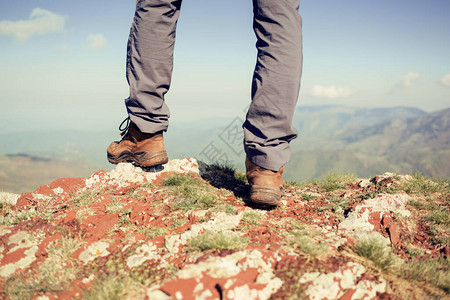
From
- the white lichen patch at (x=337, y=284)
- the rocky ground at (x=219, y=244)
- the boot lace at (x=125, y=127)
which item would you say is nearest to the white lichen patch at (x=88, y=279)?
the rocky ground at (x=219, y=244)

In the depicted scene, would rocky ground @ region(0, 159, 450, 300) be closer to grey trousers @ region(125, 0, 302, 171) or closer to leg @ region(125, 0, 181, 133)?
grey trousers @ region(125, 0, 302, 171)

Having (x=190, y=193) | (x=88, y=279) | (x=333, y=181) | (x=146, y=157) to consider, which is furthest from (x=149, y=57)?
(x=333, y=181)

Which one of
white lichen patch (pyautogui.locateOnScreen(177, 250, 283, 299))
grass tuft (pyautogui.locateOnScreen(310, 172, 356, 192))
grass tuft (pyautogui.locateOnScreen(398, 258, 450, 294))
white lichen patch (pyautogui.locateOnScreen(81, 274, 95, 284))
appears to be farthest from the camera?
grass tuft (pyautogui.locateOnScreen(310, 172, 356, 192))

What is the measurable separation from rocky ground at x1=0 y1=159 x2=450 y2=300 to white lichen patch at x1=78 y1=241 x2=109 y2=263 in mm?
10

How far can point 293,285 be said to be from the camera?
7.13 feet

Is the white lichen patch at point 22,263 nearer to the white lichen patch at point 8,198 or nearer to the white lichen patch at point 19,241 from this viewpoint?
the white lichen patch at point 19,241

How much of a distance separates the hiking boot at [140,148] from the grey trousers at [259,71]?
285 mm

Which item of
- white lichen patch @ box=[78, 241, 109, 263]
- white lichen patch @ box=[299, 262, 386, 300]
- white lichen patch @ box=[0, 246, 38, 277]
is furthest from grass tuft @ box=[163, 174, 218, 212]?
white lichen patch @ box=[299, 262, 386, 300]

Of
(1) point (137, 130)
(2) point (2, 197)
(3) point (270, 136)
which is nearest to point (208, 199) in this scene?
(3) point (270, 136)

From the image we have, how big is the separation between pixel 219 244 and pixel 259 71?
6.72 ft

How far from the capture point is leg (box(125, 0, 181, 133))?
3574 millimetres

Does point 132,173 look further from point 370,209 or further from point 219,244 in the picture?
point 370,209

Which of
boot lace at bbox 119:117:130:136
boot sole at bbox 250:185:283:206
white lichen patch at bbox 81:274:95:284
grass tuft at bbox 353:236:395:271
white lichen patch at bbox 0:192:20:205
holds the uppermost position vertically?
boot lace at bbox 119:117:130:136

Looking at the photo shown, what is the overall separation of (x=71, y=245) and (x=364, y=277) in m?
2.91
